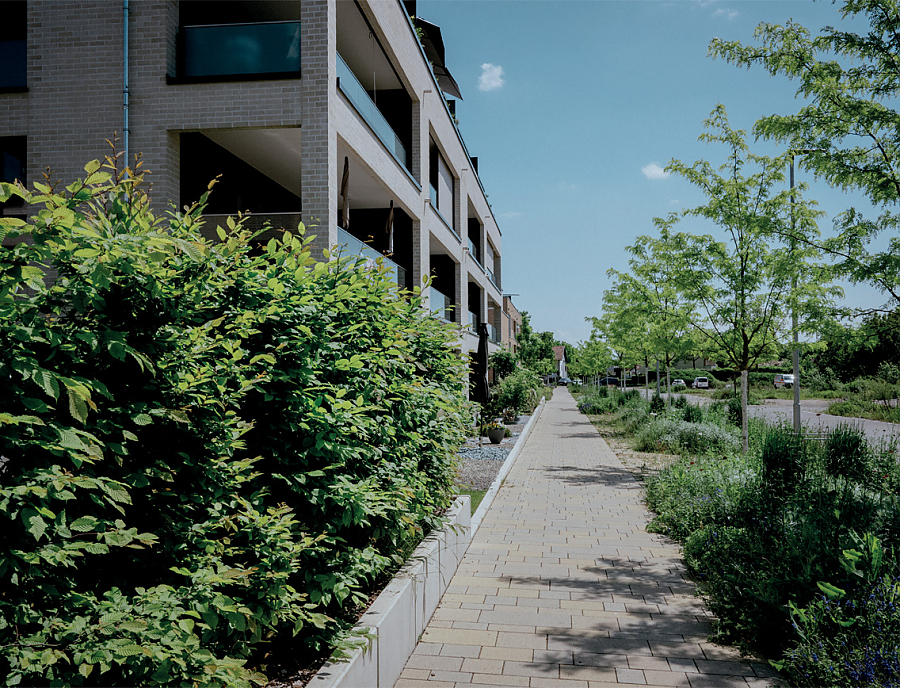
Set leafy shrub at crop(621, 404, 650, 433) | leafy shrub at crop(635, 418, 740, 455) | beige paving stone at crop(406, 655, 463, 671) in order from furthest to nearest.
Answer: leafy shrub at crop(621, 404, 650, 433) → leafy shrub at crop(635, 418, 740, 455) → beige paving stone at crop(406, 655, 463, 671)

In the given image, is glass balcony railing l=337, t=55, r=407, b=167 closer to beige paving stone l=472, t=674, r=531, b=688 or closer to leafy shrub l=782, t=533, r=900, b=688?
beige paving stone l=472, t=674, r=531, b=688

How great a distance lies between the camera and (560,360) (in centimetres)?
11669

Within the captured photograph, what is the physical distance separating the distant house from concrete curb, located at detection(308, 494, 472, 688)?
98.0 meters

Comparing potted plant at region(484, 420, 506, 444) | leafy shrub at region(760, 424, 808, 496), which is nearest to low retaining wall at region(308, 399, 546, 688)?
leafy shrub at region(760, 424, 808, 496)

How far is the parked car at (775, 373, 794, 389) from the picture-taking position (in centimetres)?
5153

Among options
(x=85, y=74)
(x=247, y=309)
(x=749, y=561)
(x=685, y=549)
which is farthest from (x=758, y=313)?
(x=85, y=74)

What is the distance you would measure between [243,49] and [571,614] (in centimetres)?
1008

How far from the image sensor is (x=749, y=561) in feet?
16.0

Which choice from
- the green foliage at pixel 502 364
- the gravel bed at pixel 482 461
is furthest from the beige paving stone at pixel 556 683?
the green foliage at pixel 502 364

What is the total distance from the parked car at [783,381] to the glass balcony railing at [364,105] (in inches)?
1908

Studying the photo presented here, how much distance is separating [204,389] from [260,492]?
2.10 feet

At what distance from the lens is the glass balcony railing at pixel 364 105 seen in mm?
10680

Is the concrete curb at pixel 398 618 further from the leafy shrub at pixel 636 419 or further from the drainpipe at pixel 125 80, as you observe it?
the leafy shrub at pixel 636 419

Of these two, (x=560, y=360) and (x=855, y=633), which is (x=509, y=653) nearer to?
(x=855, y=633)
